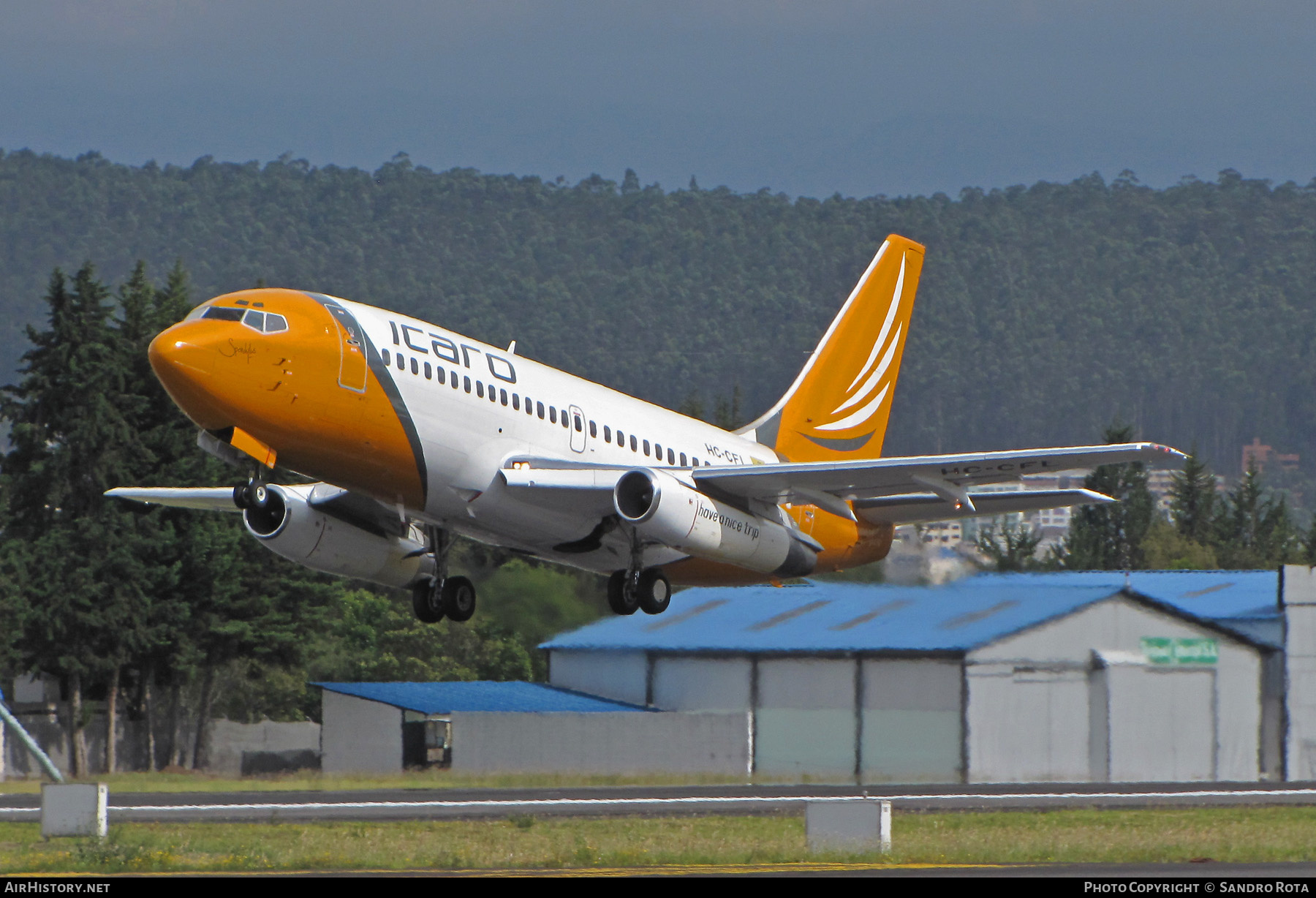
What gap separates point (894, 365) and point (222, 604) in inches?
1725

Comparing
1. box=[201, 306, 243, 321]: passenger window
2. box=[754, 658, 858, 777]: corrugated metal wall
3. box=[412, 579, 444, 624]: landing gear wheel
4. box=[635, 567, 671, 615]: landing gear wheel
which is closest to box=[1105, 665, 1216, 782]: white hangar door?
box=[754, 658, 858, 777]: corrugated metal wall

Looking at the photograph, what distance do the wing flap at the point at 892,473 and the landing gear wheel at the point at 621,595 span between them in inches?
97.0

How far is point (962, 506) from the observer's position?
3744cm

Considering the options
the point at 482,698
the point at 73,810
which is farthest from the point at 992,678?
the point at 73,810

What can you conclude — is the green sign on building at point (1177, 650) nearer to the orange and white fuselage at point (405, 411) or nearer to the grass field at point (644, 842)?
the grass field at point (644, 842)

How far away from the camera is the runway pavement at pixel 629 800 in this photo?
44750 millimetres

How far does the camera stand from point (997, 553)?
47.8 metres

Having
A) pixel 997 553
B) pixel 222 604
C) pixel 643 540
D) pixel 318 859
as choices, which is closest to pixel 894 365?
pixel 997 553

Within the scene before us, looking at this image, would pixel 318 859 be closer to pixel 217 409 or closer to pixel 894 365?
pixel 217 409

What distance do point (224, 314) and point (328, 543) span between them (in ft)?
24.1

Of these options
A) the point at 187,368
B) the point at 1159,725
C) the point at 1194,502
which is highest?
the point at 1194,502

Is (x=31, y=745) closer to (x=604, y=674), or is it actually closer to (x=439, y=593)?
(x=439, y=593)

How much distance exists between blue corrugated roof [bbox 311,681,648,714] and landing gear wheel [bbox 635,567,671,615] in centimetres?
2855

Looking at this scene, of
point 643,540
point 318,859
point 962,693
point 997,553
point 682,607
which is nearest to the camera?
point 318,859
